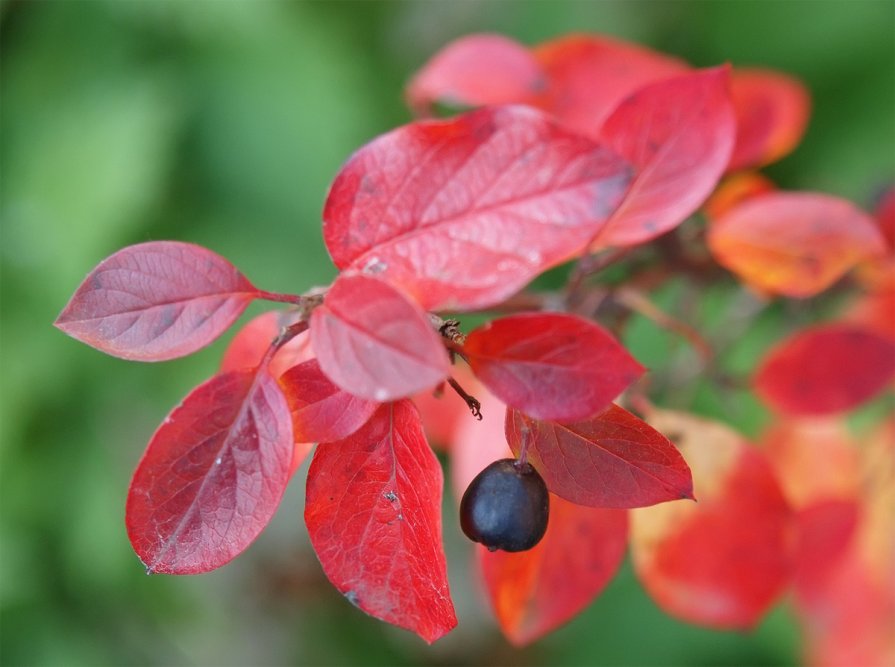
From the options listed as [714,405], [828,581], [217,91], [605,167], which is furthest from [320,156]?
[605,167]

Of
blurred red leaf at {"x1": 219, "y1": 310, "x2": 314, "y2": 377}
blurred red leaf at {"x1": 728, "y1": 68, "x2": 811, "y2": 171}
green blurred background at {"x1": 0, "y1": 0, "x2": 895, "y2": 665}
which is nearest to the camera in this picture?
blurred red leaf at {"x1": 219, "y1": 310, "x2": 314, "y2": 377}

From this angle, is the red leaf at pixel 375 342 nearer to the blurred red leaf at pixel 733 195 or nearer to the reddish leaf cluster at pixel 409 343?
the reddish leaf cluster at pixel 409 343

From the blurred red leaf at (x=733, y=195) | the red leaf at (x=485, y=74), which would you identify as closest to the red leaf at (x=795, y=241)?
the blurred red leaf at (x=733, y=195)

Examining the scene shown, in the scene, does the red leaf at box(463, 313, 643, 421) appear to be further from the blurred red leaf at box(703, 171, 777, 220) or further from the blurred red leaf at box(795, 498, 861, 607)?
the blurred red leaf at box(795, 498, 861, 607)

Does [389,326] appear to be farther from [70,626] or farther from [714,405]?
[70,626]

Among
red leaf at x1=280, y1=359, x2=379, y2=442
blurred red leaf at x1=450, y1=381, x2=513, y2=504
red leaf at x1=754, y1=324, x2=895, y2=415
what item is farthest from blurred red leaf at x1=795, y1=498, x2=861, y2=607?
red leaf at x1=280, y1=359, x2=379, y2=442

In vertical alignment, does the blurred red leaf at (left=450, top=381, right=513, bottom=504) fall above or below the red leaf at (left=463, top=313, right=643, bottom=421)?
below

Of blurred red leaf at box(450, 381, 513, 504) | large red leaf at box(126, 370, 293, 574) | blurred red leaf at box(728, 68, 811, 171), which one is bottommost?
blurred red leaf at box(450, 381, 513, 504)
